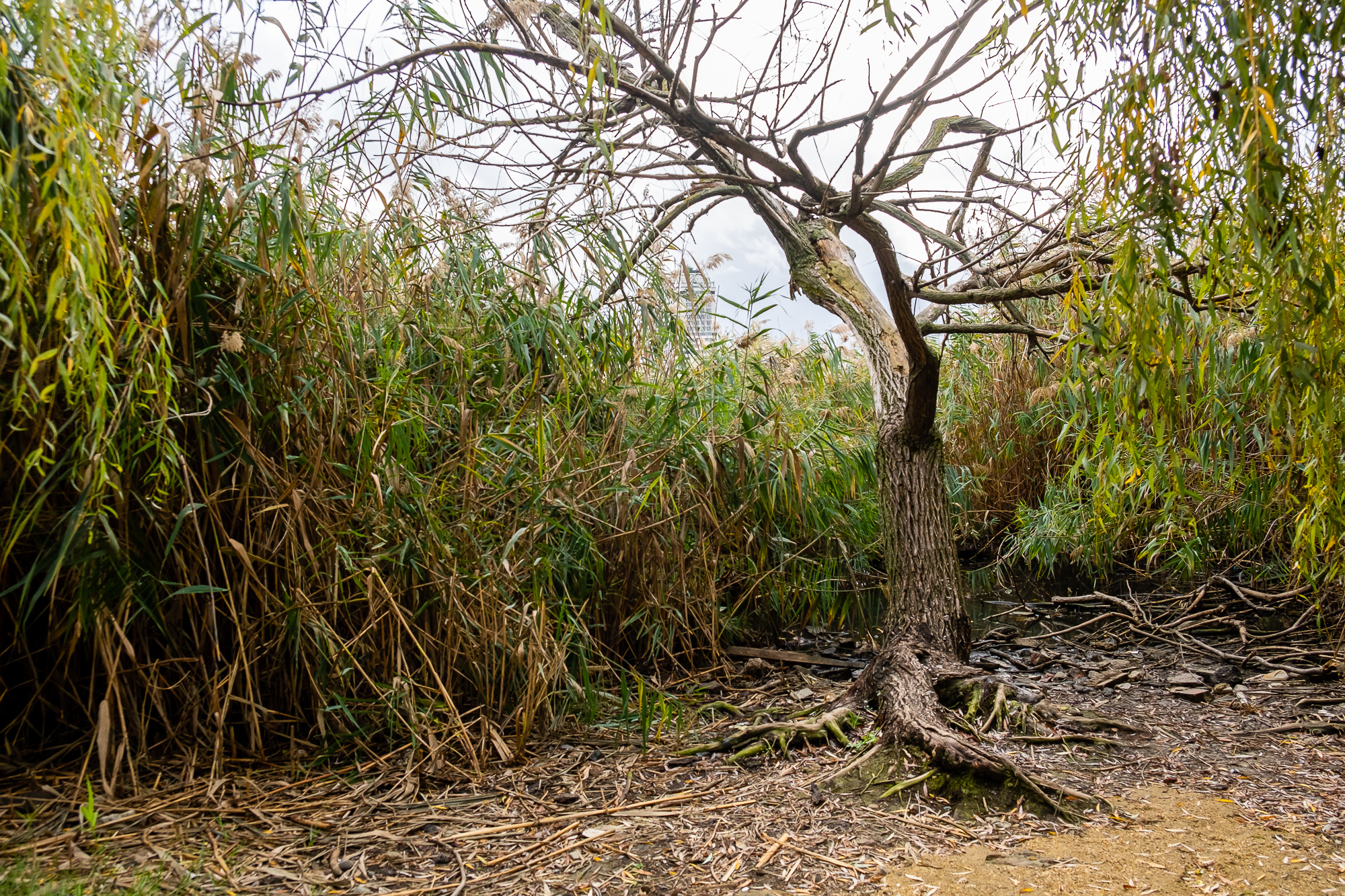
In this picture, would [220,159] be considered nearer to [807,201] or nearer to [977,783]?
[807,201]

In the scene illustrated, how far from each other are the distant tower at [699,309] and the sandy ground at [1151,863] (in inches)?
84.3

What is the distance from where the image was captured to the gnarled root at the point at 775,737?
2586 millimetres

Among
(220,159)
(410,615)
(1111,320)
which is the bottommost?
(410,615)

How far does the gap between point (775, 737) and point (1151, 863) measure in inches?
43.3

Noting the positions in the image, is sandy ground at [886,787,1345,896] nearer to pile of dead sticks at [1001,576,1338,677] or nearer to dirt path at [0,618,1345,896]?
dirt path at [0,618,1345,896]

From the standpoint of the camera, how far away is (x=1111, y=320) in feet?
5.92

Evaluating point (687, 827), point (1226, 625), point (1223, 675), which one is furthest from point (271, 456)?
point (1226, 625)

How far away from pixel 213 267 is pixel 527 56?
1278 millimetres

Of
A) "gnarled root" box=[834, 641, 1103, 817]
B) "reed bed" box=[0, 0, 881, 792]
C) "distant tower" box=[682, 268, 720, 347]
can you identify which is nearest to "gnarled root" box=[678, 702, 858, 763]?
"gnarled root" box=[834, 641, 1103, 817]

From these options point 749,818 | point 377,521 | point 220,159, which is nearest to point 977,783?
point 749,818

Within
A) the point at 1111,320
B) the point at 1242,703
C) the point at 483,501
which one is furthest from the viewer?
the point at 1242,703

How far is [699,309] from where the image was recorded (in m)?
3.45

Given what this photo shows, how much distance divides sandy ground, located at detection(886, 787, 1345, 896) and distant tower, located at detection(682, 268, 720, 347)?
2.14 metres

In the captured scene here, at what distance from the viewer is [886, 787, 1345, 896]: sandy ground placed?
1.70m
